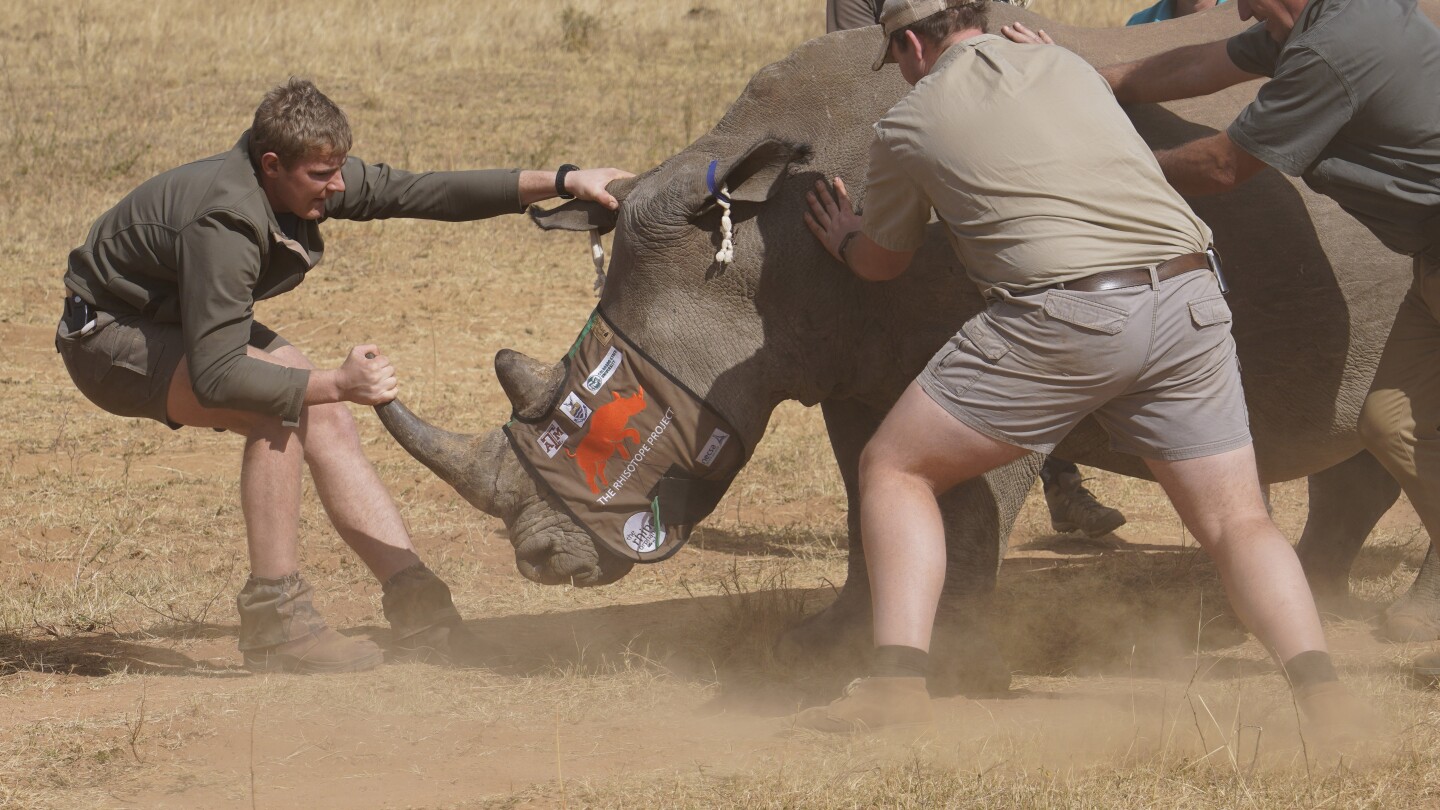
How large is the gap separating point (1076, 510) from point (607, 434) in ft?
10.6

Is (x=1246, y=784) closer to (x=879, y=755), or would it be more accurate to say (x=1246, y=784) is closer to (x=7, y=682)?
(x=879, y=755)

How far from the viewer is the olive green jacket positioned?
4863 millimetres

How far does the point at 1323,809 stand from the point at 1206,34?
2648mm

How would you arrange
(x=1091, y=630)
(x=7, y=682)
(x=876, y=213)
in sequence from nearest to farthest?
(x=876, y=213) → (x=7, y=682) → (x=1091, y=630)

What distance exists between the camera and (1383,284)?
15.9 feet

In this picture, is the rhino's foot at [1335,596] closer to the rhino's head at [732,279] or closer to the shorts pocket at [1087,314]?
the rhino's head at [732,279]

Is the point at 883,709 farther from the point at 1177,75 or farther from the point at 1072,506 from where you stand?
the point at 1072,506

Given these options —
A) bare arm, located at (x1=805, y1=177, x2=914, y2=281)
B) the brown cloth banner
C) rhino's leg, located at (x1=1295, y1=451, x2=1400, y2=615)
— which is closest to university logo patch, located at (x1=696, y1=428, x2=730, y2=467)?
the brown cloth banner

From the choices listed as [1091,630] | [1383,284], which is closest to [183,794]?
[1091,630]

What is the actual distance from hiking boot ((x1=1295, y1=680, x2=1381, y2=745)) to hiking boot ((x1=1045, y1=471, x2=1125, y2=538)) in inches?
137

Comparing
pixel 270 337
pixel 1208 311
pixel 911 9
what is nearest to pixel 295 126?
pixel 270 337

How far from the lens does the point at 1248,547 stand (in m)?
3.98

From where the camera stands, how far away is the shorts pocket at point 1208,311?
156 inches

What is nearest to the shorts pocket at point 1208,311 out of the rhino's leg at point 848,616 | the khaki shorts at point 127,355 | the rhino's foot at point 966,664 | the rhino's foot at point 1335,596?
the rhino's foot at point 966,664
